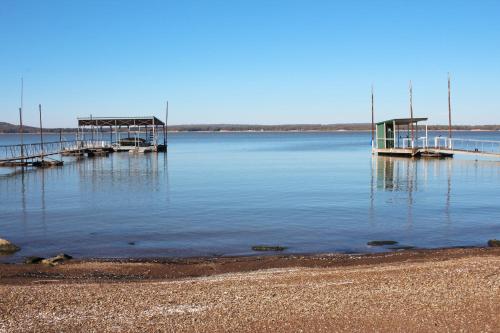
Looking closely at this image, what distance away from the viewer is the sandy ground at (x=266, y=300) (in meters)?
7.95

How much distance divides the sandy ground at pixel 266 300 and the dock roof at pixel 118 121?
2263 inches

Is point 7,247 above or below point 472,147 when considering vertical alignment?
below

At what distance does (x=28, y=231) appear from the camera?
1938 cm

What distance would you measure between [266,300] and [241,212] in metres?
13.9

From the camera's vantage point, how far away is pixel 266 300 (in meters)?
9.09

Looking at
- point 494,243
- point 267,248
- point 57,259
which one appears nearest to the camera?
point 57,259

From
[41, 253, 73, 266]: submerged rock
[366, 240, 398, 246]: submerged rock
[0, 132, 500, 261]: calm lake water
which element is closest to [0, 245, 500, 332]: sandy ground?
[41, 253, 73, 266]: submerged rock

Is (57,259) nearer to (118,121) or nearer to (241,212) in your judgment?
(241,212)

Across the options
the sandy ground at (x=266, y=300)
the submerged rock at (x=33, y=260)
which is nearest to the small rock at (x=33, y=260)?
the submerged rock at (x=33, y=260)

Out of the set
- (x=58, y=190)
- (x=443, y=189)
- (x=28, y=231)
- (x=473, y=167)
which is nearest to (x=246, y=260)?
(x=28, y=231)

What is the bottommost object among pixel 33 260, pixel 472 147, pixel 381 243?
pixel 381 243

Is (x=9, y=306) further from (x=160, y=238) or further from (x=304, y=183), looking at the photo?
(x=304, y=183)

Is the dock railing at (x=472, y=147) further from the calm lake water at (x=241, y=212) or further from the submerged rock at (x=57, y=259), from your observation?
the submerged rock at (x=57, y=259)

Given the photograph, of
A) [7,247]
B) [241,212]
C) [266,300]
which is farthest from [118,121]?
[266,300]
